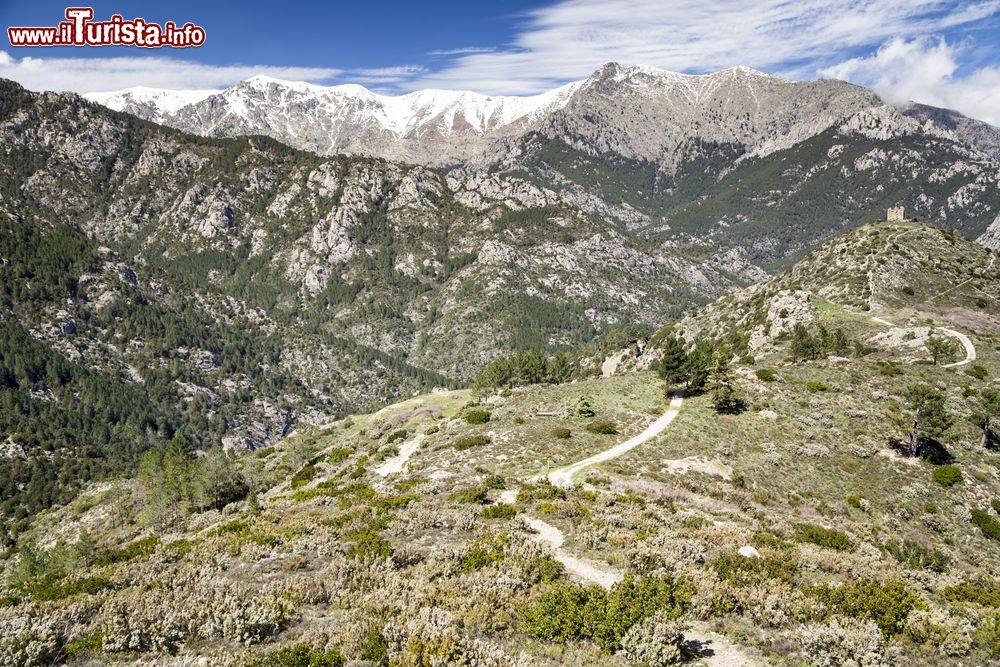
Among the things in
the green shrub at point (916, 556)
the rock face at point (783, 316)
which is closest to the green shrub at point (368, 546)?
the green shrub at point (916, 556)

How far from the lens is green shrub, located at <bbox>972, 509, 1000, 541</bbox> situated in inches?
1517

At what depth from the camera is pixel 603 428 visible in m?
52.3

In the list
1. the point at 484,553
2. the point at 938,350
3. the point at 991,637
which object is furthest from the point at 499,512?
the point at 938,350

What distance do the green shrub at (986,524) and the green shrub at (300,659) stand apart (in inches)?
1879

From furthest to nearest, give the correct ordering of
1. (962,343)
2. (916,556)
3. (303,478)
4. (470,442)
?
(962,343) → (303,478) → (470,442) → (916,556)

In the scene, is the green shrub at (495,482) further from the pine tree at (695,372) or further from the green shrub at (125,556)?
the pine tree at (695,372)

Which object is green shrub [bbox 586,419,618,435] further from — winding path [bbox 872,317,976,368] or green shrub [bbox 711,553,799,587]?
winding path [bbox 872,317,976,368]

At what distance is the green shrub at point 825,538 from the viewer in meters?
28.4

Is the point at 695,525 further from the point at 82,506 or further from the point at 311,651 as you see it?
the point at 82,506

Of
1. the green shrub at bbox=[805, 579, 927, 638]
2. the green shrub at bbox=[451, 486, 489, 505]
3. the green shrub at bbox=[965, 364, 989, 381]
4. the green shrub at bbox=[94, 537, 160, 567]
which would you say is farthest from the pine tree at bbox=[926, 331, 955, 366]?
the green shrub at bbox=[94, 537, 160, 567]

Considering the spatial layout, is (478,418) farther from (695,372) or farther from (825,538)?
(825,538)

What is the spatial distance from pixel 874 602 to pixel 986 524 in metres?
Answer: 31.2

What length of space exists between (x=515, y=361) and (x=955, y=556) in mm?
108201

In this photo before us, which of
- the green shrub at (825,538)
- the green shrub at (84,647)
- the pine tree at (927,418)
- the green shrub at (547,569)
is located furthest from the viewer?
the pine tree at (927,418)
